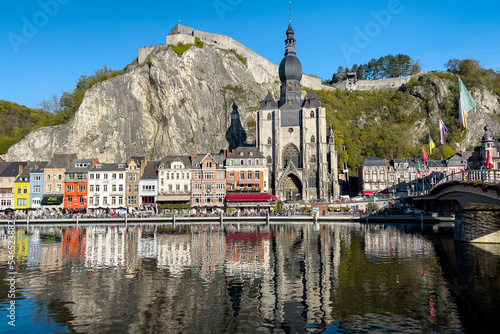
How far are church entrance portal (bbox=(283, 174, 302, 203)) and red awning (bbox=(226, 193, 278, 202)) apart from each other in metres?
8.78

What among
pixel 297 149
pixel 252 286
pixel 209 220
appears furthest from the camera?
pixel 297 149

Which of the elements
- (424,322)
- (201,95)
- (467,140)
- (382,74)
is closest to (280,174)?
(201,95)

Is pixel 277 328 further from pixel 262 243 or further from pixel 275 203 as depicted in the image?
pixel 275 203

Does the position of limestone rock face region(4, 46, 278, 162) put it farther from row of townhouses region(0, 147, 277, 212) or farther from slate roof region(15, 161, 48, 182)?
row of townhouses region(0, 147, 277, 212)

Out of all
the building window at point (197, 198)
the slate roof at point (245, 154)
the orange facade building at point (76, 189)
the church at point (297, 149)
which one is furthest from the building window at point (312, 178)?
the orange facade building at point (76, 189)

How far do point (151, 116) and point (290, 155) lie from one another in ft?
108

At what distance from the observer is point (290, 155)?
8094 cm

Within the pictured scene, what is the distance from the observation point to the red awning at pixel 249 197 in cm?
6940

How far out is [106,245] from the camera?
1555 inches

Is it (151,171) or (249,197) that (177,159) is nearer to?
(151,171)

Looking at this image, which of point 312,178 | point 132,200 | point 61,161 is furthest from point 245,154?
point 61,161

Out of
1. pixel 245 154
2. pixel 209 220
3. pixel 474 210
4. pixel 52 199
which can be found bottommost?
pixel 209 220

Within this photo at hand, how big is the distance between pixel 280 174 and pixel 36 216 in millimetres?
40451

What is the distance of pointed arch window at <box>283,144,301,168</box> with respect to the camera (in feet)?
265
